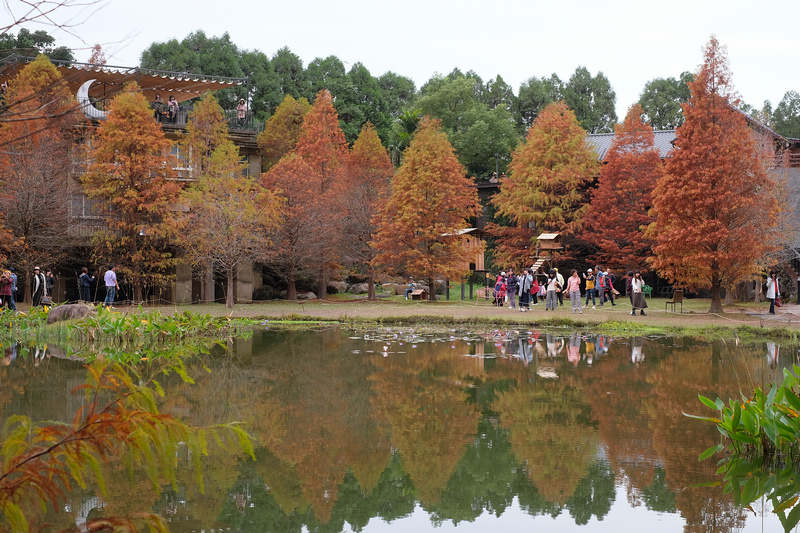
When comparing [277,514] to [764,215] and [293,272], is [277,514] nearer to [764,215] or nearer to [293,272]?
[764,215]

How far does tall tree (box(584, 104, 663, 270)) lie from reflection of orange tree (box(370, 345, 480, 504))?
23342mm

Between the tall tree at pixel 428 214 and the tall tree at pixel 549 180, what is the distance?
5.92 m

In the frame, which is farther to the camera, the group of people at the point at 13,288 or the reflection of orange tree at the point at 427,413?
the group of people at the point at 13,288

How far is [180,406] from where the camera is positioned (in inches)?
422

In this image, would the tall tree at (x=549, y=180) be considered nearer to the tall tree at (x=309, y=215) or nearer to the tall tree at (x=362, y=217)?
the tall tree at (x=362, y=217)

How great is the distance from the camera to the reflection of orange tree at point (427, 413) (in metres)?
8.08

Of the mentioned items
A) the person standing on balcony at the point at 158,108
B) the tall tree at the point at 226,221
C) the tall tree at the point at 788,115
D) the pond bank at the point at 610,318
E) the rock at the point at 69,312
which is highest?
the tall tree at the point at 788,115

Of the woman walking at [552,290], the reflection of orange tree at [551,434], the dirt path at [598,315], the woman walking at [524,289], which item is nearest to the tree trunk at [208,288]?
the dirt path at [598,315]

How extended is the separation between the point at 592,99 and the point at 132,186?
152 feet

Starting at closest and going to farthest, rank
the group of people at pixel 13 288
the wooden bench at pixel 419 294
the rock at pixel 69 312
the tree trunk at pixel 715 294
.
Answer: the rock at pixel 69 312
the group of people at pixel 13 288
the tree trunk at pixel 715 294
the wooden bench at pixel 419 294

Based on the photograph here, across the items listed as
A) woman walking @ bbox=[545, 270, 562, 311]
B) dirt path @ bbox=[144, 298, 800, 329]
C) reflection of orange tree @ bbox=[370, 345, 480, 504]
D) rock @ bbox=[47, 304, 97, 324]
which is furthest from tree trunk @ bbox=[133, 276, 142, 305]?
reflection of orange tree @ bbox=[370, 345, 480, 504]

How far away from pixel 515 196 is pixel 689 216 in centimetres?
1461

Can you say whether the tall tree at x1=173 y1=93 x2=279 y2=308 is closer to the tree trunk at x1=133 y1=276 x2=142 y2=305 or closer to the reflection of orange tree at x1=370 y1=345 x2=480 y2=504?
the tree trunk at x1=133 y1=276 x2=142 y2=305

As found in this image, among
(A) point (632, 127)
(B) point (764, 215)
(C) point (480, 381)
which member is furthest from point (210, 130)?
(C) point (480, 381)
